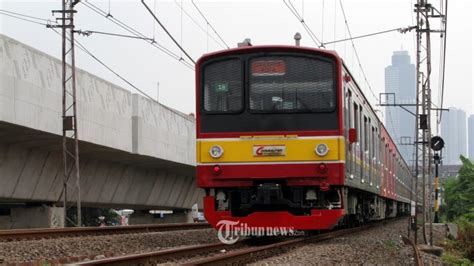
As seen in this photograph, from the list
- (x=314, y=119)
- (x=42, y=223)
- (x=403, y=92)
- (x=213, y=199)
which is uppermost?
(x=403, y=92)

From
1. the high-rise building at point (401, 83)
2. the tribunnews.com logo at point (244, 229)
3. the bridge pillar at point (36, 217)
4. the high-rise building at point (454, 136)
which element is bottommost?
the bridge pillar at point (36, 217)

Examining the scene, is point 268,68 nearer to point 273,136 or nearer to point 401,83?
point 273,136

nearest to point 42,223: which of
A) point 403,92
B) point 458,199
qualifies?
point 458,199

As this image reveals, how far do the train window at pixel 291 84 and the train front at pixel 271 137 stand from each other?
0.02 m

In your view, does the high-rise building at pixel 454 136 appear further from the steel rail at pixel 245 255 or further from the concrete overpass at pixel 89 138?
the steel rail at pixel 245 255

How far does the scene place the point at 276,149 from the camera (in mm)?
11852

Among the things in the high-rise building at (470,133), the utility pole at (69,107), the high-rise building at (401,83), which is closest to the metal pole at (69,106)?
the utility pole at (69,107)

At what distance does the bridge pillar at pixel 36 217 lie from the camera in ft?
85.4

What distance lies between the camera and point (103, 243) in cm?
1277

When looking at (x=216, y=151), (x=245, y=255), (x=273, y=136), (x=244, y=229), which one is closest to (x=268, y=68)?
(x=273, y=136)

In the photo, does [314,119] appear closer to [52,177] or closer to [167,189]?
[52,177]

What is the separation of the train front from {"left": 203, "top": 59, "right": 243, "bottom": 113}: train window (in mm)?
18

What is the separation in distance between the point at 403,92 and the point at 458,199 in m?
126

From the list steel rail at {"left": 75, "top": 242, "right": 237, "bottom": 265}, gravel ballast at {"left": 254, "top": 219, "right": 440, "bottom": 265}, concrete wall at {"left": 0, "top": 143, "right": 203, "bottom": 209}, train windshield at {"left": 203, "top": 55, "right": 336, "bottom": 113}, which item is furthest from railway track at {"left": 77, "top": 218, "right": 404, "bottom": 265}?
concrete wall at {"left": 0, "top": 143, "right": 203, "bottom": 209}
